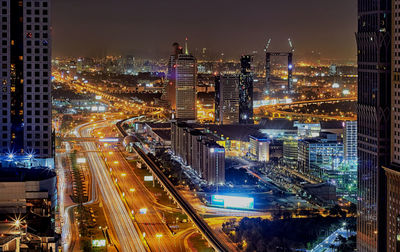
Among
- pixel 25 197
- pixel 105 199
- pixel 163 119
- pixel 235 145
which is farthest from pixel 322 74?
pixel 25 197

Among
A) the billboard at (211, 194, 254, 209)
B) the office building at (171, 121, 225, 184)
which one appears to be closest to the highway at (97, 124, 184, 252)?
the billboard at (211, 194, 254, 209)

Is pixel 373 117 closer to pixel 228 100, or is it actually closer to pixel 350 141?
pixel 350 141

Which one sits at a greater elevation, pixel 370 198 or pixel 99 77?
pixel 99 77

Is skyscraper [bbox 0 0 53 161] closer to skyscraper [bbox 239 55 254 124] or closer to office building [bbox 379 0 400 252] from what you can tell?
office building [bbox 379 0 400 252]

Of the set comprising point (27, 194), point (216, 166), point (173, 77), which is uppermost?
point (173, 77)

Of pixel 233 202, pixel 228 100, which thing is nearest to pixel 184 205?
pixel 233 202

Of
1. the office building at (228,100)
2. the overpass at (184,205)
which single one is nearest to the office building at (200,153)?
the overpass at (184,205)

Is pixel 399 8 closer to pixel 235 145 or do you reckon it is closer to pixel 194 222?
pixel 194 222
